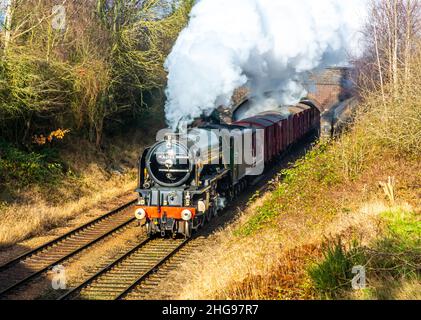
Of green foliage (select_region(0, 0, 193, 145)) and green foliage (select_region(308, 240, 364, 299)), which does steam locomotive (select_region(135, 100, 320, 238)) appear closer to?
green foliage (select_region(308, 240, 364, 299))

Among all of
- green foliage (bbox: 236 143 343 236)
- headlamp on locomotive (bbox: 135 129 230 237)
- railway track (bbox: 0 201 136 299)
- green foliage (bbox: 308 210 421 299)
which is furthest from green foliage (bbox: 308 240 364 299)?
railway track (bbox: 0 201 136 299)

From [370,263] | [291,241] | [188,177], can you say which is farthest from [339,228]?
[188,177]

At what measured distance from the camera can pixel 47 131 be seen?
64.1ft

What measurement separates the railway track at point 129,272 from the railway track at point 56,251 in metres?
1.27

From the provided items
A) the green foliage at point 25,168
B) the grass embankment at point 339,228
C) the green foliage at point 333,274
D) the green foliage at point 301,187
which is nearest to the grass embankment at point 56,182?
the green foliage at point 25,168

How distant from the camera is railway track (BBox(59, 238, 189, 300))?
32.6ft

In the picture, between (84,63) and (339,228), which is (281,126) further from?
(339,228)

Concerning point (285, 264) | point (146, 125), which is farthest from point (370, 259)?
point (146, 125)

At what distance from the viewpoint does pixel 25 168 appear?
17.4 metres

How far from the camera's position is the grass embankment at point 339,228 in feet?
26.1

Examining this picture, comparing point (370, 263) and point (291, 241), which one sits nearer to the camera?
point (370, 263)

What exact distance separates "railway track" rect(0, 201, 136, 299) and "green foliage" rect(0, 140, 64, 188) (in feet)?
10.3

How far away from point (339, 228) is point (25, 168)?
11096 millimetres
